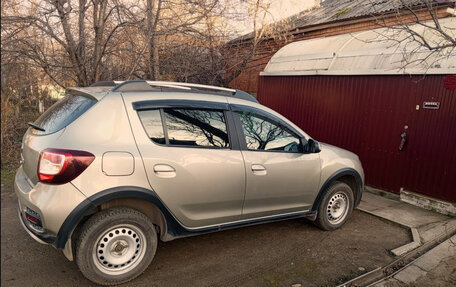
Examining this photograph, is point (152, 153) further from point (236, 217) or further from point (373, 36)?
point (373, 36)

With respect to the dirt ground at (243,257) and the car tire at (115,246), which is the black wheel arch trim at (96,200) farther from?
the dirt ground at (243,257)

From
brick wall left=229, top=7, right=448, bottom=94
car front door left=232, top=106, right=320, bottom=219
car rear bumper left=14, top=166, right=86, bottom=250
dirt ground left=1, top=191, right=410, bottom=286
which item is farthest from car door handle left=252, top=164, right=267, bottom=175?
brick wall left=229, top=7, right=448, bottom=94

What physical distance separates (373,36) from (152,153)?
6.37 m

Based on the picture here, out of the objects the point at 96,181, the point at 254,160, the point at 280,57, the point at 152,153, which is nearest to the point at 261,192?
the point at 254,160

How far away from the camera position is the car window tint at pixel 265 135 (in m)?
3.74

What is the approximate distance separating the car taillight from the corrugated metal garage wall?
16.5ft

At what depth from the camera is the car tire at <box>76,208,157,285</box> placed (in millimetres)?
2877

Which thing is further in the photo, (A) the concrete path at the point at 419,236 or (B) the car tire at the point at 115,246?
Answer: (A) the concrete path at the point at 419,236

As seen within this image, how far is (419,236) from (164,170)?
12.2ft

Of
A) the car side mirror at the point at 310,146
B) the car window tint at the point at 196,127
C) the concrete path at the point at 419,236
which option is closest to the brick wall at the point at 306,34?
the concrete path at the point at 419,236

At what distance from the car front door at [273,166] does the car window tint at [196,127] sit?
0.24 meters

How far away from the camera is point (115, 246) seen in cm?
302

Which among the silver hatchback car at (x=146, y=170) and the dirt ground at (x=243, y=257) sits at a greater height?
the silver hatchback car at (x=146, y=170)

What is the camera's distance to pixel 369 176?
676cm
